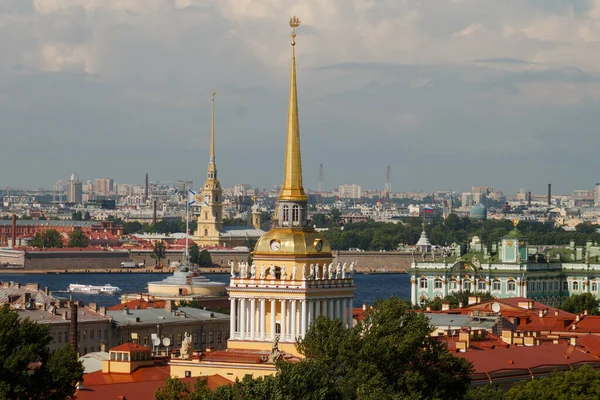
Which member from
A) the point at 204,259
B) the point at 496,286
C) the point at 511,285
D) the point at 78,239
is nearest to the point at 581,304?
the point at 511,285

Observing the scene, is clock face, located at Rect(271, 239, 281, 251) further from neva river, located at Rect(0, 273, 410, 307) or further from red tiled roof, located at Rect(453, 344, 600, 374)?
neva river, located at Rect(0, 273, 410, 307)

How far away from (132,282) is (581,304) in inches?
2562

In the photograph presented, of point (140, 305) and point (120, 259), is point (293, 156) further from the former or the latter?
point (120, 259)

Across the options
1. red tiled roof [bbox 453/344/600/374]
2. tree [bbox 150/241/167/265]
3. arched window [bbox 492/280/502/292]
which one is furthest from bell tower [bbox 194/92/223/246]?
red tiled roof [bbox 453/344/600/374]

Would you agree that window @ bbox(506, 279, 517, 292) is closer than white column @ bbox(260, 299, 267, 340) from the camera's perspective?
No

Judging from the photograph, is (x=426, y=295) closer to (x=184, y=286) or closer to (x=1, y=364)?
(x=184, y=286)

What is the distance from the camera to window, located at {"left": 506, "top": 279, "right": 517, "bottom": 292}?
87000mm

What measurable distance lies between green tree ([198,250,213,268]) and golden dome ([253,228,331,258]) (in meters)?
131

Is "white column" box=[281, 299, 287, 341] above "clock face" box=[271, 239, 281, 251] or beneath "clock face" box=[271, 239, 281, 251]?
beneath

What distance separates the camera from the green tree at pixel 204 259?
557ft

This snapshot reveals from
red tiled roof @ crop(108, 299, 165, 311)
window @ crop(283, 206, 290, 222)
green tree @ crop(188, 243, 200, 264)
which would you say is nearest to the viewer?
window @ crop(283, 206, 290, 222)

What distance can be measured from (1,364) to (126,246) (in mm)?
150633

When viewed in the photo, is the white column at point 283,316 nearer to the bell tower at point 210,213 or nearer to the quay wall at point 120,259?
the quay wall at point 120,259

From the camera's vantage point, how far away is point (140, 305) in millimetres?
66875
